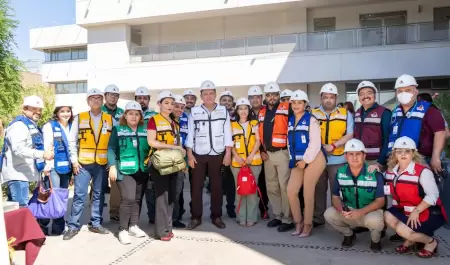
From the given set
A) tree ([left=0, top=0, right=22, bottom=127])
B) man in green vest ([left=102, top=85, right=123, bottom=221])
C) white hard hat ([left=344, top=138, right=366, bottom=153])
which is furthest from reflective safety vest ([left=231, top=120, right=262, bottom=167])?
tree ([left=0, top=0, right=22, bottom=127])

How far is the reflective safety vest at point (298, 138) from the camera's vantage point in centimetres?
538

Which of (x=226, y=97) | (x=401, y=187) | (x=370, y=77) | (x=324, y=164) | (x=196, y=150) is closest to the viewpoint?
(x=401, y=187)

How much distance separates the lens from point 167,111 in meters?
5.49

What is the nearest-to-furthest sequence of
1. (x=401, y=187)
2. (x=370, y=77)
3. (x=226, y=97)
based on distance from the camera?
1. (x=401, y=187)
2. (x=226, y=97)
3. (x=370, y=77)

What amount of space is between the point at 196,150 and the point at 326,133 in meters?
1.89

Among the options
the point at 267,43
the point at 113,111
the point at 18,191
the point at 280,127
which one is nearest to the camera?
the point at 18,191

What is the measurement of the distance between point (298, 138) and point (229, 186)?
72.2 inches

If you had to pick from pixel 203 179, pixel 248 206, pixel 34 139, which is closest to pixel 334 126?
pixel 248 206

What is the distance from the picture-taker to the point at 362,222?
191 inches

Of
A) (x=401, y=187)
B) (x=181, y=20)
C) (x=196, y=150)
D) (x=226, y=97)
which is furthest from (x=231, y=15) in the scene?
(x=401, y=187)

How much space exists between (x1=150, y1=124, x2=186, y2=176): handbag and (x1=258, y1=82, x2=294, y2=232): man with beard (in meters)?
1.36

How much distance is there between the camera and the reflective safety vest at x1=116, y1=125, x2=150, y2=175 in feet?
17.6

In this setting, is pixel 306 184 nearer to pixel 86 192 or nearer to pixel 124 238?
pixel 124 238

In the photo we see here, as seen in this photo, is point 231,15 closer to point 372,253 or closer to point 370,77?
point 370,77
